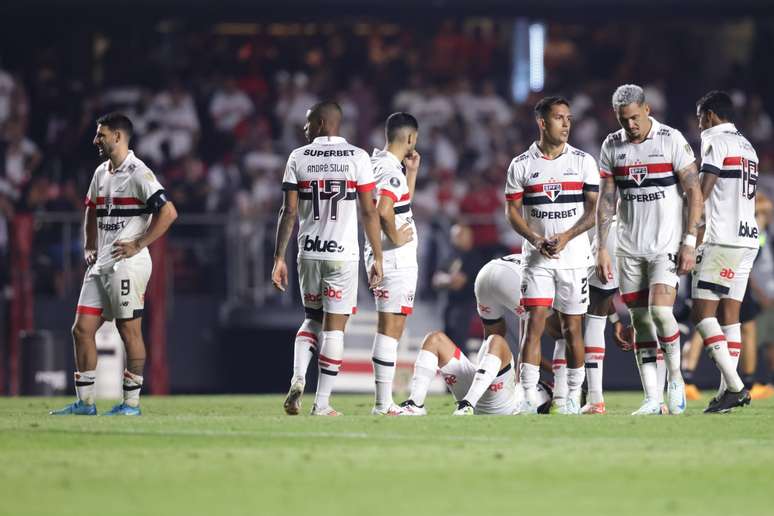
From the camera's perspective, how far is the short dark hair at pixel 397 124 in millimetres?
11492

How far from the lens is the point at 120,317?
11.7 m

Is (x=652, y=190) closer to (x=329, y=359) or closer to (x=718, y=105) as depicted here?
(x=718, y=105)

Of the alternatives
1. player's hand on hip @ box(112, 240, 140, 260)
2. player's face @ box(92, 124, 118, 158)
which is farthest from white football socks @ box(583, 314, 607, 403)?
player's face @ box(92, 124, 118, 158)

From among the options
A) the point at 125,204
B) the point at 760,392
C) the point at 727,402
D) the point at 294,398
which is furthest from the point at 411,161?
the point at 760,392

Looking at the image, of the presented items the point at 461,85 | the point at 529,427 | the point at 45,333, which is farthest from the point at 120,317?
the point at 461,85

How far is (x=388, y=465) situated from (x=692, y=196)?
3.95 m

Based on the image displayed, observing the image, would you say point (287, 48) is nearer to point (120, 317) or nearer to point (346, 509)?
point (120, 317)

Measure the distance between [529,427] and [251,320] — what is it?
993cm

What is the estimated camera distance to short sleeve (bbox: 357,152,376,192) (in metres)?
11.3

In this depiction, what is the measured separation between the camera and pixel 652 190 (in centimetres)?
1108

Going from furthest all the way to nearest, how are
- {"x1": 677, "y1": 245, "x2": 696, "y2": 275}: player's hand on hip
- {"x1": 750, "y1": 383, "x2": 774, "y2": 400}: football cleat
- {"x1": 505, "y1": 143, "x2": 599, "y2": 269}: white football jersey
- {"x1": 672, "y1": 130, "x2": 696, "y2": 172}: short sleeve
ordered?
{"x1": 750, "y1": 383, "x2": 774, "y2": 400}: football cleat → {"x1": 505, "y1": 143, "x2": 599, "y2": 269}: white football jersey → {"x1": 672, "y1": 130, "x2": 696, "y2": 172}: short sleeve → {"x1": 677, "y1": 245, "x2": 696, "y2": 275}: player's hand on hip

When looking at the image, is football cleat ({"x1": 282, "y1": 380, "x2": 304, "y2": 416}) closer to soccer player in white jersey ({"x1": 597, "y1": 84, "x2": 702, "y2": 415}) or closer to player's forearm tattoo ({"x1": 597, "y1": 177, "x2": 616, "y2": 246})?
soccer player in white jersey ({"x1": 597, "y1": 84, "x2": 702, "y2": 415})

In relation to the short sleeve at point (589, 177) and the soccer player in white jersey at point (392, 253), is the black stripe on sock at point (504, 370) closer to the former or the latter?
the soccer player in white jersey at point (392, 253)

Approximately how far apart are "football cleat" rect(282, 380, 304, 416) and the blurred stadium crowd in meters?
7.88
